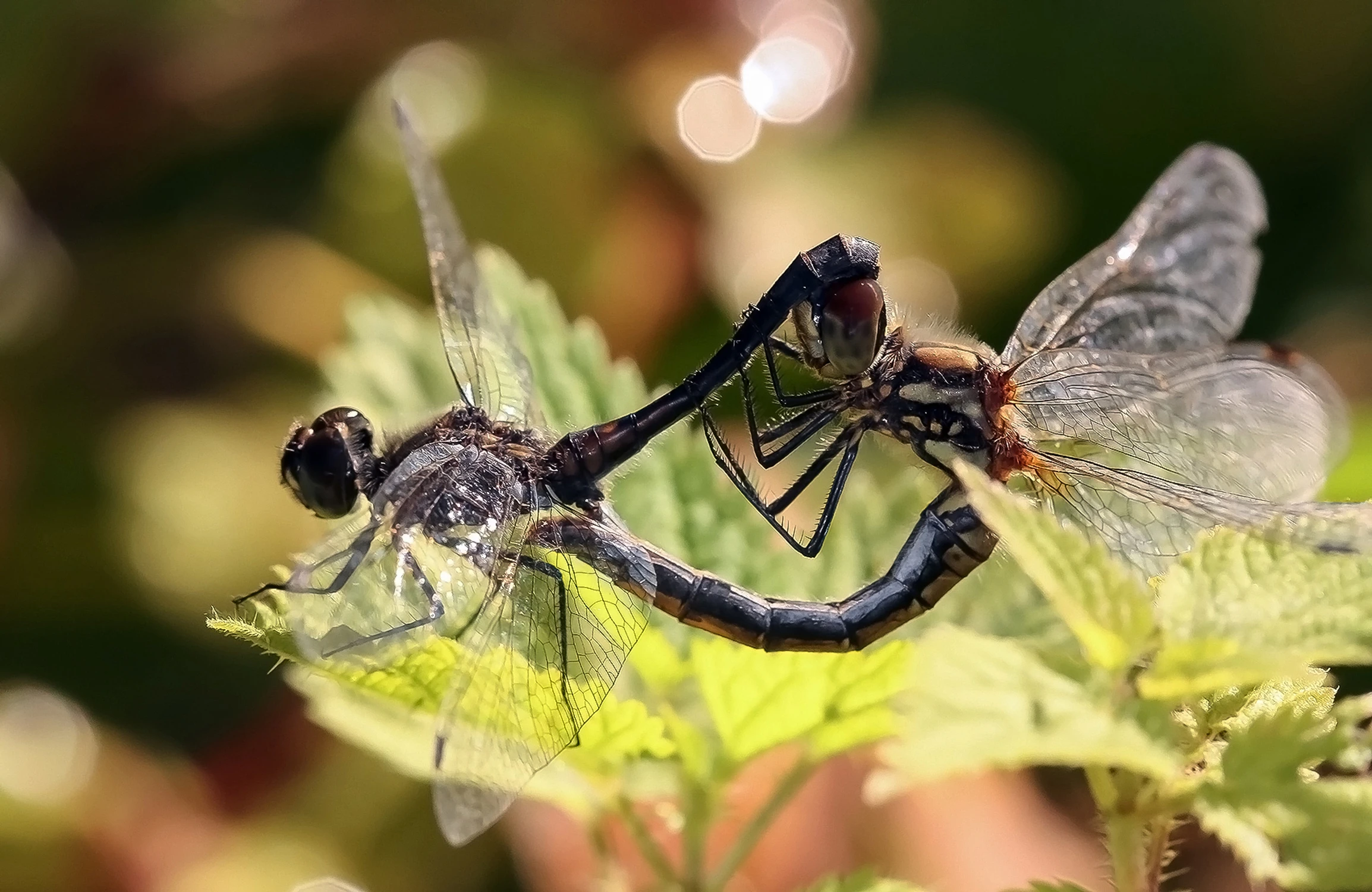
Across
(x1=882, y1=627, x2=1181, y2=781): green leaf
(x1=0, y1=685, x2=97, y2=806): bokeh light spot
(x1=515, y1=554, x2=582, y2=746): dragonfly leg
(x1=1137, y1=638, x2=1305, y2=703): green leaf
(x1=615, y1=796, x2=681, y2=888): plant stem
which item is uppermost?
(x1=1137, y1=638, x2=1305, y2=703): green leaf

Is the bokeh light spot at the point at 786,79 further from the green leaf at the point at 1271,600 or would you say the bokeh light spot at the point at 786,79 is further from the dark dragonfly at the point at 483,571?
the green leaf at the point at 1271,600

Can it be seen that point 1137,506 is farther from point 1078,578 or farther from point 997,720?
point 997,720

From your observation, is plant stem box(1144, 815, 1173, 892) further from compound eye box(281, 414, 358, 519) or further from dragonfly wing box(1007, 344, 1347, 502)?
compound eye box(281, 414, 358, 519)

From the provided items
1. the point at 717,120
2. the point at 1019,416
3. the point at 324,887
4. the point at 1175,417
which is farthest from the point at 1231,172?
the point at 324,887

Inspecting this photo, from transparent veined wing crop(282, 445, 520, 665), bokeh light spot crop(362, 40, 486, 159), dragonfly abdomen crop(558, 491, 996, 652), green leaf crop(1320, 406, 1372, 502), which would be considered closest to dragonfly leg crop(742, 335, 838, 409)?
dragonfly abdomen crop(558, 491, 996, 652)

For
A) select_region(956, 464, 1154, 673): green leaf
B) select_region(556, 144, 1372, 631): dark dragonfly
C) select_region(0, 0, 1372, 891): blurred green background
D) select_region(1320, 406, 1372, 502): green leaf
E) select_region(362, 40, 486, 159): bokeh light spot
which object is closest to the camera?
select_region(956, 464, 1154, 673): green leaf

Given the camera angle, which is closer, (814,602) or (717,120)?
(814,602)
